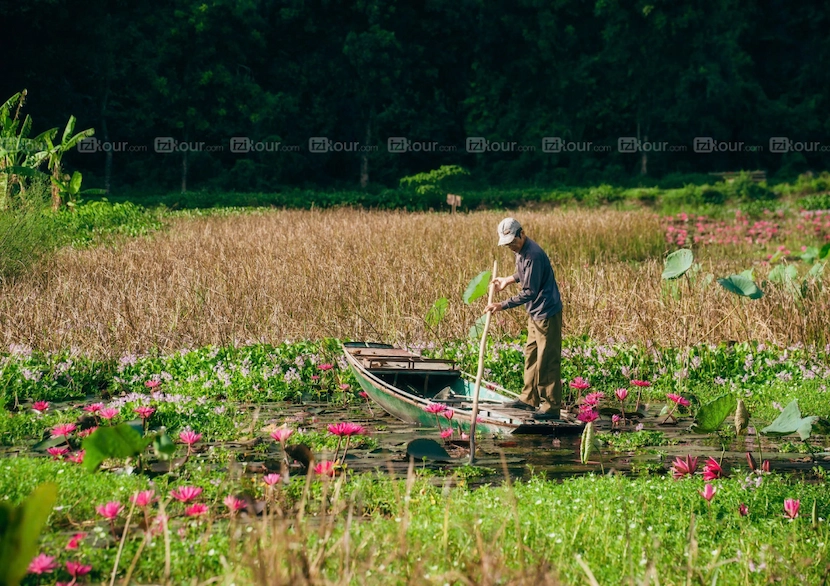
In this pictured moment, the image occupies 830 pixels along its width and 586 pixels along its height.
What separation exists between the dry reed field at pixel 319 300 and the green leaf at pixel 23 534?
5.64 metres

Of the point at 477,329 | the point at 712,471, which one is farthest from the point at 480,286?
the point at 712,471

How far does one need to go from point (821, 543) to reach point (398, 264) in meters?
8.30

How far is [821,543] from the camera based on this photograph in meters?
3.78

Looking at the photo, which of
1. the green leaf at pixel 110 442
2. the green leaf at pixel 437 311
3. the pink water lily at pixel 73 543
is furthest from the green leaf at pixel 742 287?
the pink water lily at pixel 73 543

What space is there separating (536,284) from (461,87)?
116 feet

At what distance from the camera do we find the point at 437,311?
7.66 meters

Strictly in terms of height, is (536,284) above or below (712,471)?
above

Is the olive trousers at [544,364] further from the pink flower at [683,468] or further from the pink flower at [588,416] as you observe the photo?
the pink flower at [683,468]

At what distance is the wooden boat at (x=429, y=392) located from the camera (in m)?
5.68

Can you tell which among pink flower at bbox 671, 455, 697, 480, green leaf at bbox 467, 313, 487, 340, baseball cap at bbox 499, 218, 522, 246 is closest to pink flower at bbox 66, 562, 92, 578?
pink flower at bbox 671, 455, 697, 480

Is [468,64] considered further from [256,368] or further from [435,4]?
[256,368]

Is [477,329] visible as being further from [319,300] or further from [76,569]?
[76,569]

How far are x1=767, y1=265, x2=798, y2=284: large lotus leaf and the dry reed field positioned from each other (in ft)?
0.55

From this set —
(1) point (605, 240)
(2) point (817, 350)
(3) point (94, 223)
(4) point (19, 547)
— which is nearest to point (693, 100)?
(1) point (605, 240)
